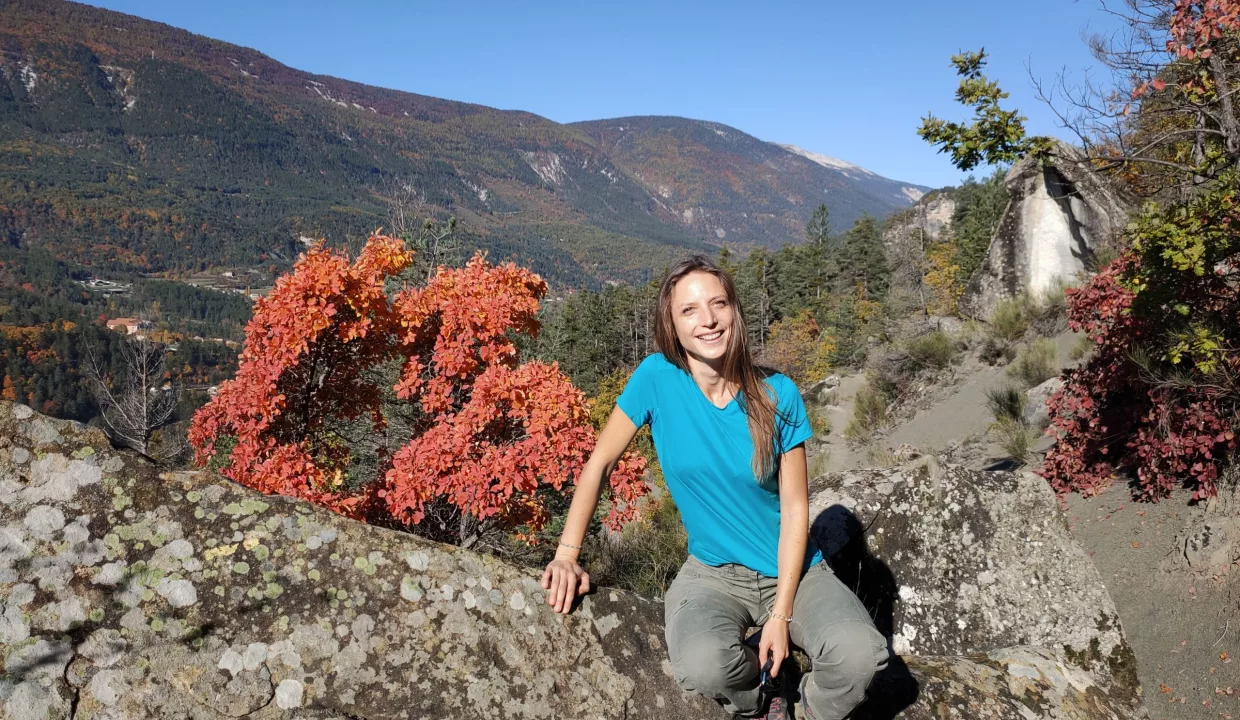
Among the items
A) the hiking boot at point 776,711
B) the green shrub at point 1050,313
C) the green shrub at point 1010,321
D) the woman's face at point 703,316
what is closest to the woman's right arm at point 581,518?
the woman's face at point 703,316

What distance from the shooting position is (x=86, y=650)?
5.61ft

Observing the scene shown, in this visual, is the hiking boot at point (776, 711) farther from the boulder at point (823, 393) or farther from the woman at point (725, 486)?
the boulder at point (823, 393)

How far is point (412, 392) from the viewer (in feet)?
21.7

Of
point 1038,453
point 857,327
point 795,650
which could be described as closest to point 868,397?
point 1038,453

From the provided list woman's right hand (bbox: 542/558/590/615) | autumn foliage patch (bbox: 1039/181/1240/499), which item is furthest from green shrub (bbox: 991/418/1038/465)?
woman's right hand (bbox: 542/558/590/615)

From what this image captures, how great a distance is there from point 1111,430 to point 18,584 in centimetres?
841

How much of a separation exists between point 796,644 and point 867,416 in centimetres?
1474

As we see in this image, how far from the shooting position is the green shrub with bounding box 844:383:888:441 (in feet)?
50.5

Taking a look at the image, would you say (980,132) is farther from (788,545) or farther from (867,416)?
(867,416)

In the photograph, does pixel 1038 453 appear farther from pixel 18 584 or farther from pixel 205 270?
pixel 205 270

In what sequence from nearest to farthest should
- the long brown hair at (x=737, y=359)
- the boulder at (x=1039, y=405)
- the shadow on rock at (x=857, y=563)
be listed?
the long brown hair at (x=737, y=359)
the shadow on rock at (x=857, y=563)
the boulder at (x=1039, y=405)

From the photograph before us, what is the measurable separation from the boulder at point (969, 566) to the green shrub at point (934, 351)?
1395cm

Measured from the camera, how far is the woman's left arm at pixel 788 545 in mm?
2219

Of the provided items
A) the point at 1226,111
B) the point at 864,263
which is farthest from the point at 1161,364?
the point at 864,263
